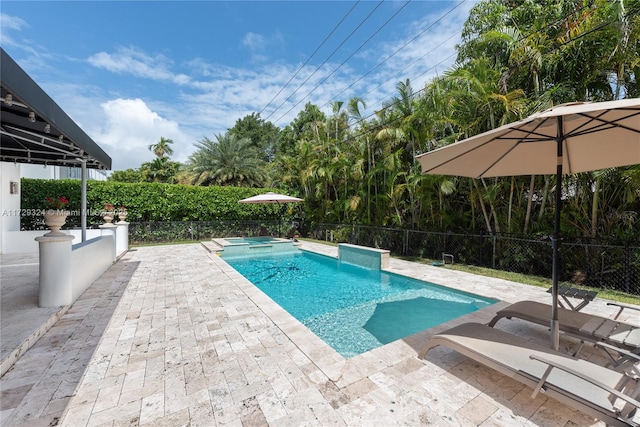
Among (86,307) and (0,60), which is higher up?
(0,60)

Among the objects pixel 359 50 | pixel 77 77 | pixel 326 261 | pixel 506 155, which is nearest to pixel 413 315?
pixel 506 155

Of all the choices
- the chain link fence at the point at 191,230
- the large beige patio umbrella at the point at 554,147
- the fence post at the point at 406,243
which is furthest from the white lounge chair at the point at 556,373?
the chain link fence at the point at 191,230

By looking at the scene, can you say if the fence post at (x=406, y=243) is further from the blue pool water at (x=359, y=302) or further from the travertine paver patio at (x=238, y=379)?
the travertine paver patio at (x=238, y=379)

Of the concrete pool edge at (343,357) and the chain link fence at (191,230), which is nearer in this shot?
the concrete pool edge at (343,357)

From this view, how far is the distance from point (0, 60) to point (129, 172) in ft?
133

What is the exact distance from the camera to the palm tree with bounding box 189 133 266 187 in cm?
2041

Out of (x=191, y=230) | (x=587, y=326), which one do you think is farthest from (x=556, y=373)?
Answer: (x=191, y=230)

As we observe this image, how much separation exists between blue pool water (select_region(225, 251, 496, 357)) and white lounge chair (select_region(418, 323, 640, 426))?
172 cm

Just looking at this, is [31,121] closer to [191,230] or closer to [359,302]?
[359,302]

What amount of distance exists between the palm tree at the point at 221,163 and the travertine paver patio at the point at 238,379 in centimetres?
1678

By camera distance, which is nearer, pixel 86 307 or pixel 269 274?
pixel 86 307

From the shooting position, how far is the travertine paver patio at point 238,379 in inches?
89.0

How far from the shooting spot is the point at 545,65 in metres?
7.29

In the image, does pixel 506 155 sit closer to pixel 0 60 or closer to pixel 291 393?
pixel 291 393
